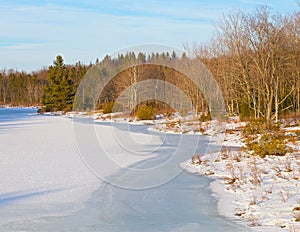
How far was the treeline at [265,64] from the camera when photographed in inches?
1067

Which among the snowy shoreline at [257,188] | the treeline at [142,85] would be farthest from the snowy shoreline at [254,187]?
the treeline at [142,85]

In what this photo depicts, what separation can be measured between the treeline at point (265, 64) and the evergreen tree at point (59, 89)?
32.4 meters

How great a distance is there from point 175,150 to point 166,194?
8.71 metres

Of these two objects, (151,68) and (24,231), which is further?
(151,68)

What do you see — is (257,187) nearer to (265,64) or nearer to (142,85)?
(265,64)

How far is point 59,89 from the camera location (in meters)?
61.4

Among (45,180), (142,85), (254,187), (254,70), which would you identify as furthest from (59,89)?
(254,187)

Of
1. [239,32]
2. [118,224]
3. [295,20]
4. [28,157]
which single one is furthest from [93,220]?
[295,20]

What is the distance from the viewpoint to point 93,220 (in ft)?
24.4

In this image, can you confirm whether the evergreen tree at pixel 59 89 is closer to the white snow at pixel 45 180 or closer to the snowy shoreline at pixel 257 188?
the white snow at pixel 45 180

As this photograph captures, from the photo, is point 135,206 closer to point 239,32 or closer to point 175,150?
point 175,150

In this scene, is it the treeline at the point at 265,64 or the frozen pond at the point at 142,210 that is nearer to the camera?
the frozen pond at the point at 142,210

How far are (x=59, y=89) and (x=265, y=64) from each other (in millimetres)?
40567

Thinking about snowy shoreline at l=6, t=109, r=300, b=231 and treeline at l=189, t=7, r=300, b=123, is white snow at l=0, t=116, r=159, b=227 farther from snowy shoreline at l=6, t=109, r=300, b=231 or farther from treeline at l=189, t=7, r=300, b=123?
treeline at l=189, t=7, r=300, b=123
